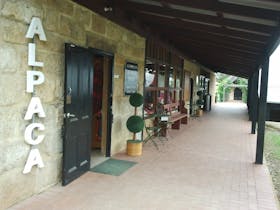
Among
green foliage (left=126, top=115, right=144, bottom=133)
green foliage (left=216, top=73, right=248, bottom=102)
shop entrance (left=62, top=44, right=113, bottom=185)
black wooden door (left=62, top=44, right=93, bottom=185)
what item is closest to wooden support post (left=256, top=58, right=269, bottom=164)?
green foliage (left=126, top=115, right=144, bottom=133)

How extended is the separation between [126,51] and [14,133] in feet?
11.7

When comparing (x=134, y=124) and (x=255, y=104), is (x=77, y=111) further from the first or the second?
(x=255, y=104)

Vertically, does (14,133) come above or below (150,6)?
below

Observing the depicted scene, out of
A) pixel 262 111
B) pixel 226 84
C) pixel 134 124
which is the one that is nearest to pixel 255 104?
pixel 262 111

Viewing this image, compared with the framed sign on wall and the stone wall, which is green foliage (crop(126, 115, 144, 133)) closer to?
the framed sign on wall

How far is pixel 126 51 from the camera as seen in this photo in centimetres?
661

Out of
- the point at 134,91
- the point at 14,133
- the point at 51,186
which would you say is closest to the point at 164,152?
the point at 134,91

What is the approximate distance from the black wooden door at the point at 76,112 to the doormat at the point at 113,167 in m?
0.27

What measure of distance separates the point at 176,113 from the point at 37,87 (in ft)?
27.3

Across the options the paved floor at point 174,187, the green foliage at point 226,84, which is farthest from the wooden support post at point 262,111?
the green foliage at point 226,84

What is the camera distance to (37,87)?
3844 mm

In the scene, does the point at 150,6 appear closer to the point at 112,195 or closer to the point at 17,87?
the point at 17,87

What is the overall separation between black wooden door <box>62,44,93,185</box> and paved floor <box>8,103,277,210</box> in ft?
0.77

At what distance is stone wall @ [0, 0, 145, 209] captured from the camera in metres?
3.37
